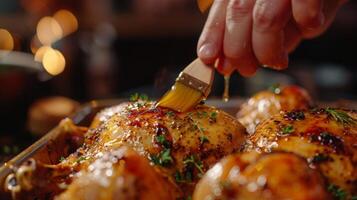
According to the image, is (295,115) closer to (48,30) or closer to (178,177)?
(178,177)

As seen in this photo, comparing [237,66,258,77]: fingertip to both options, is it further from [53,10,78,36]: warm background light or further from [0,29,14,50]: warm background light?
[53,10,78,36]: warm background light

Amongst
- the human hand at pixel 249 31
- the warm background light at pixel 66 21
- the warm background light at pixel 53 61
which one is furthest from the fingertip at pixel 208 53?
the warm background light at pixel 66 21

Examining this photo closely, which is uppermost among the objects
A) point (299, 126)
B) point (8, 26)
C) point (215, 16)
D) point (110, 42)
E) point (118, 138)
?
point (215, 16)

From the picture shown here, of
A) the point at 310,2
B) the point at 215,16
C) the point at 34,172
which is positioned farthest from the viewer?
the point at 215,16

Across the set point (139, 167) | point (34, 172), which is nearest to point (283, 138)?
point (139, 167)

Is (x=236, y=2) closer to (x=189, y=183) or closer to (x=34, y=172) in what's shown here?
(x=189, y=183)
